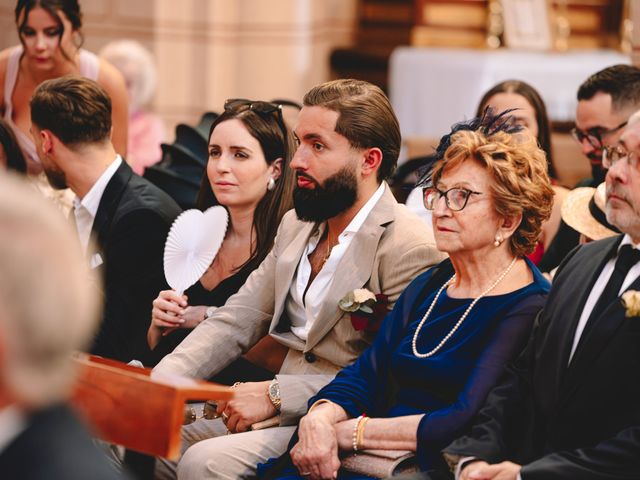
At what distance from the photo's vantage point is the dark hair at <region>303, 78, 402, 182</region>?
152 inches

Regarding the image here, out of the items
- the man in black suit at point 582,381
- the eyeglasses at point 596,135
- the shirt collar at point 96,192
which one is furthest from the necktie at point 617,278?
the shirt collar at point 96,192

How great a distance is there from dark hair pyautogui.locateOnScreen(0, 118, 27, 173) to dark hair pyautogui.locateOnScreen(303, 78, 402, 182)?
5.95ft

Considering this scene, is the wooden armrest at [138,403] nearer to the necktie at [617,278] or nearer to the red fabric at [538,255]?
the necktie at [617,278]

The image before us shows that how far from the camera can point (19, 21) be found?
604 cm

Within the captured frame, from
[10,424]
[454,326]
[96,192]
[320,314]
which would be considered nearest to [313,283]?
[320,314]

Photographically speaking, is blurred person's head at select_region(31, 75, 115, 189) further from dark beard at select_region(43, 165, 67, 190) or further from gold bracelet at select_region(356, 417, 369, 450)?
gold bracelet at select_region(356, 417, 369, 450)

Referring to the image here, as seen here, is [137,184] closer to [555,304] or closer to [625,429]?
[555,304]

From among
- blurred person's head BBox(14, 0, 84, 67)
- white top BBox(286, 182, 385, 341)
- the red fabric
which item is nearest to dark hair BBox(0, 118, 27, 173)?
blurred person's head BBox(14, 0, 84, 67)

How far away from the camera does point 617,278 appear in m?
3.03

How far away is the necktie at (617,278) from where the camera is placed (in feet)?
9.90

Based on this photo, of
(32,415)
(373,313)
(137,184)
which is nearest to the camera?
(32,415)

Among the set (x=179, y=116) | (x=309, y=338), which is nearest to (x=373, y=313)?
(x=309, y=338)

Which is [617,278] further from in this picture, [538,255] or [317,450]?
[538,255]

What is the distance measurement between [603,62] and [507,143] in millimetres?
6158
